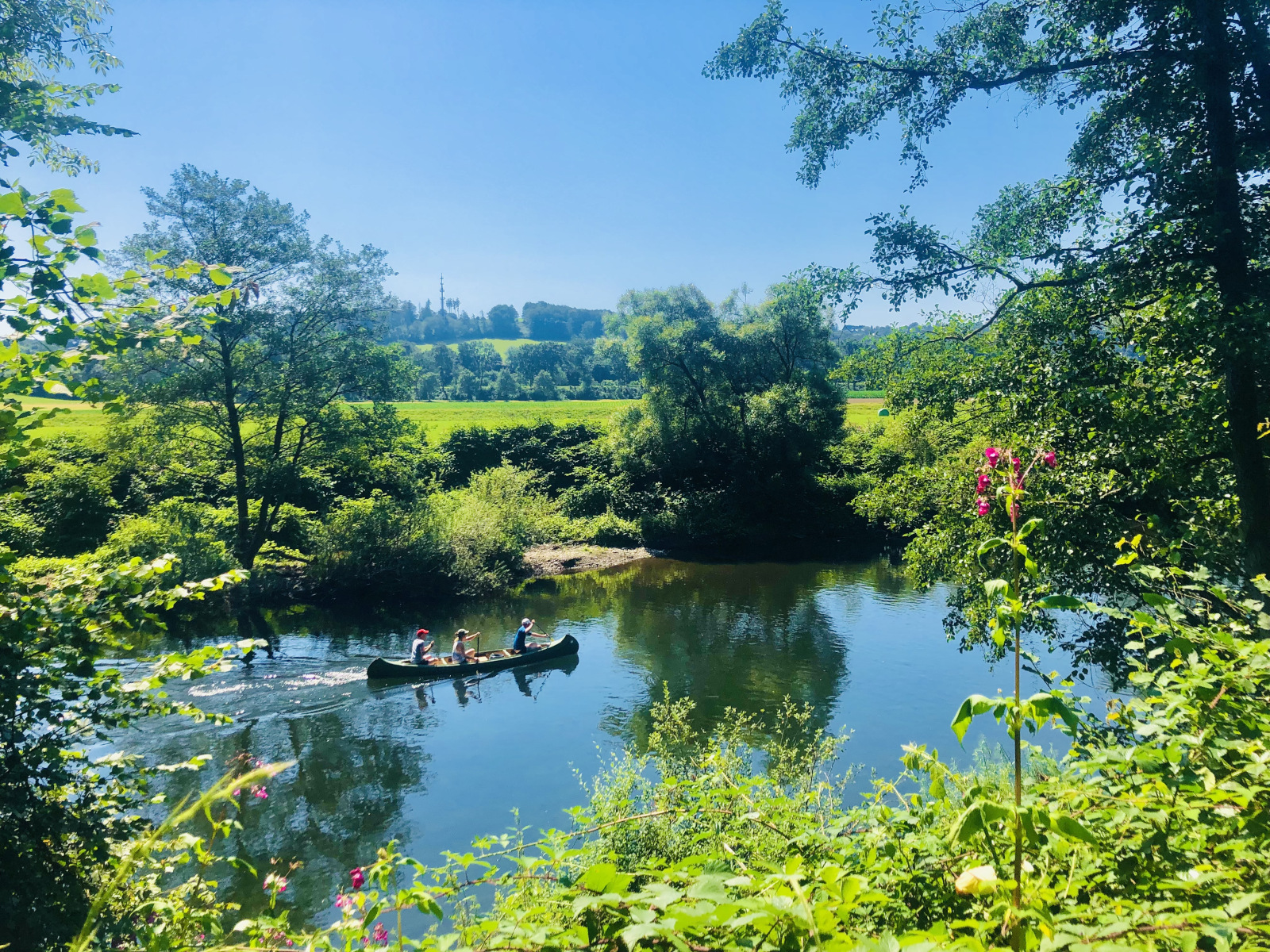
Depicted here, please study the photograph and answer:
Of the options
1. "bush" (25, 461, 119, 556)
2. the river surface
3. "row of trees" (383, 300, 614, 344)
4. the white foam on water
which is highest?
"row of trees" (383, 300, 614, 344)

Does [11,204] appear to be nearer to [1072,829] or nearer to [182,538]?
[1072,829]

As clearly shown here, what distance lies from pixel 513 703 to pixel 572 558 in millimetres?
12710

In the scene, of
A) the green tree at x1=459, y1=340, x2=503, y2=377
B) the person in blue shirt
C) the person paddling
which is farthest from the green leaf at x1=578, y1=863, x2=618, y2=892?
the green tree at x1=459, y1=340, x2=503, y2=377

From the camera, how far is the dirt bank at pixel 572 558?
82.0ft

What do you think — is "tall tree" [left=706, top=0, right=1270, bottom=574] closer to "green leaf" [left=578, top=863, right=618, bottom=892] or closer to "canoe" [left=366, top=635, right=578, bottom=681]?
"green leaf" [left=578, top=863, right=618, bottom=892]

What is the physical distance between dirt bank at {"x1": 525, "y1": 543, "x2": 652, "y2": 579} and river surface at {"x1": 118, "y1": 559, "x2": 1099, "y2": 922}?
288cm

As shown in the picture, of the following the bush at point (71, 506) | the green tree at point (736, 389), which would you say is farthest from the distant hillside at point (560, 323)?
the bush at point (71, 506)

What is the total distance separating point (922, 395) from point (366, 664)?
12.7m

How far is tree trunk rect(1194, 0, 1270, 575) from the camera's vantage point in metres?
5.37

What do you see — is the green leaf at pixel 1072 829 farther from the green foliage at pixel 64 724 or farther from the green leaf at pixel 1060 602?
the green foliage at pixel 64 724

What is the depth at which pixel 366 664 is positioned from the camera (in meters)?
15.2

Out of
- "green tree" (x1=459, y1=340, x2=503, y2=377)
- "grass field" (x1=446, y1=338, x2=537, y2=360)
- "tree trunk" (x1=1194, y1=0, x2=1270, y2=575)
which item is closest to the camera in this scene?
"tree trunk" (x1=1194, y1=0, x2=1270, y2=575)

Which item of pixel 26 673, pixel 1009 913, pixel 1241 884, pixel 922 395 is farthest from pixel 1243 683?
pixel 922 395

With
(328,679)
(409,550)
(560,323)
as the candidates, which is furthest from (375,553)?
(560,323)
